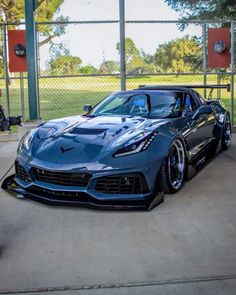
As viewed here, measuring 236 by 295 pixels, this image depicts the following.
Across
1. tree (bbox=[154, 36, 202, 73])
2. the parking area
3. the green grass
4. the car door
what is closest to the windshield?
the car door

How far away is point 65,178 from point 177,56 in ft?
23.5

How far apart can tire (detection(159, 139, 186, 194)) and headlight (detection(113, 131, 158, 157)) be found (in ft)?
0.96

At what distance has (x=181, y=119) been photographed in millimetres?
5066

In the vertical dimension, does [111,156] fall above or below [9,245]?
above

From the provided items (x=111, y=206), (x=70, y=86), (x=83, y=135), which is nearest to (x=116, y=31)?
(x=70, y=86)

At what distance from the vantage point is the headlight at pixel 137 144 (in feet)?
13.4

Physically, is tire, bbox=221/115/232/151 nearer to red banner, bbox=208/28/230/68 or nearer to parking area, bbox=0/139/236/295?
parking area, bbox=0/139/236/295

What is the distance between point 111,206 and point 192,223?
2.57 feet

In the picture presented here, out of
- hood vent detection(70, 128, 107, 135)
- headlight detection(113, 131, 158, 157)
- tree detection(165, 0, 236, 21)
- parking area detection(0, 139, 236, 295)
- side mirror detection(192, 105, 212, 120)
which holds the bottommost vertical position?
parking area detection(0, 139, 236, 295)

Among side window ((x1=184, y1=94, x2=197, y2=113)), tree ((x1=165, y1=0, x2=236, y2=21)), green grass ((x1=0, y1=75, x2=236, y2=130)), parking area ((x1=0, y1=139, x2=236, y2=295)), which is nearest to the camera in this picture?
parking area ((x1=0, y1=139, x2=236, y2=295))

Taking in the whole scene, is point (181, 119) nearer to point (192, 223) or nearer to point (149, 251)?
point (192, 223)

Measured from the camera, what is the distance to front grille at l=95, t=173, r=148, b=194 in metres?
3.99

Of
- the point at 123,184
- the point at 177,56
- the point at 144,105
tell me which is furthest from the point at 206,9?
the point at 123,184

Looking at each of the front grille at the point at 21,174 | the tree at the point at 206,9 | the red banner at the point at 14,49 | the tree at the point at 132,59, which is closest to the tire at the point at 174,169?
the front grille at the point at 21,174
